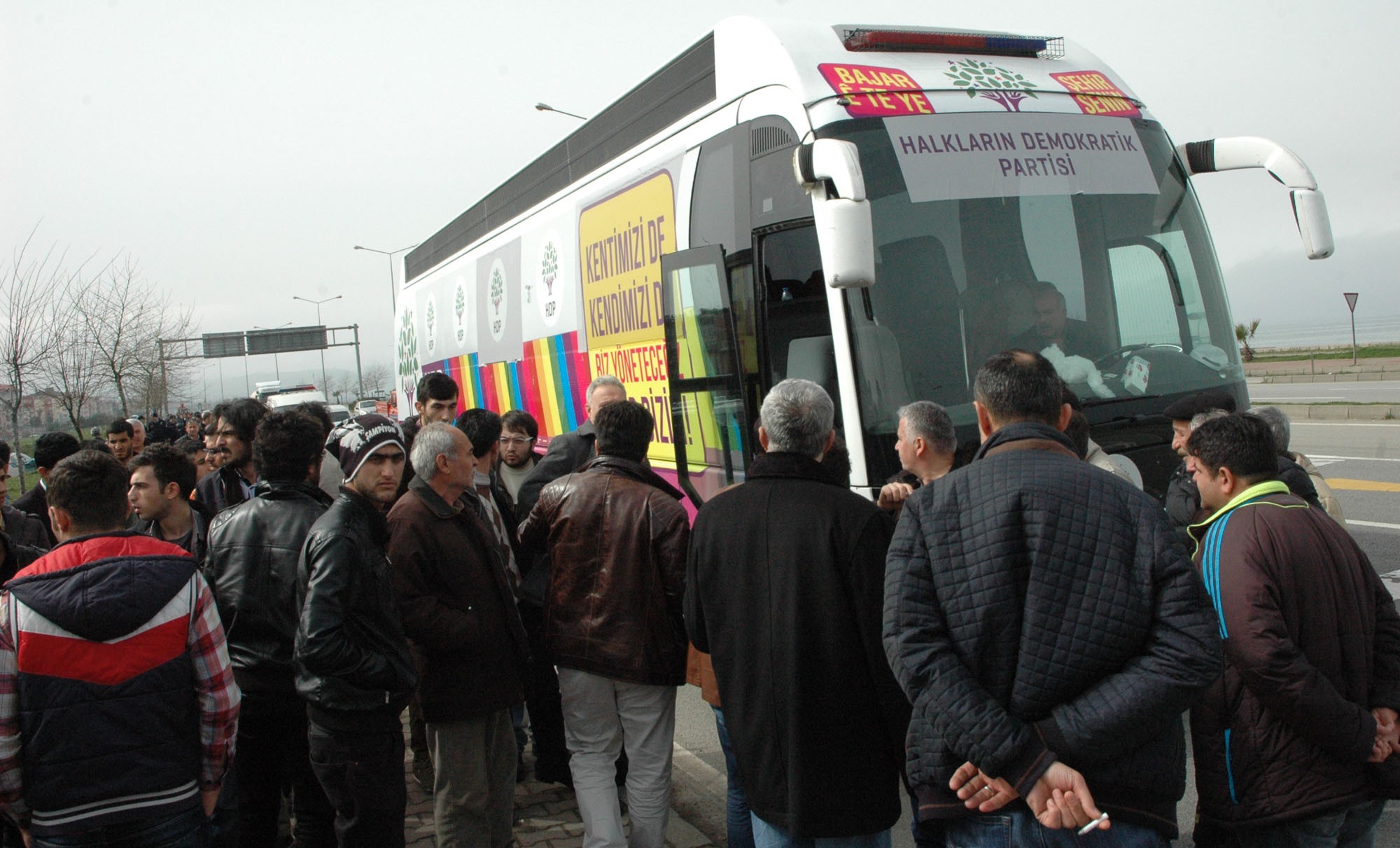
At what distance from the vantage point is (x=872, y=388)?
477cm

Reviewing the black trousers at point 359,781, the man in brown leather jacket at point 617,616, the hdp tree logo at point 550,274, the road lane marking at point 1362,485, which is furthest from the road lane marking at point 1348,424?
the black trousers at point 359,781

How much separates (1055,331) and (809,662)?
9.41 ft

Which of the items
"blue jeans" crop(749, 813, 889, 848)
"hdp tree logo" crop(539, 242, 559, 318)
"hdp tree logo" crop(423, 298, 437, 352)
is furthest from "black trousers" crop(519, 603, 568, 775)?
"hdp tree logo" crop(423, 298, 437, 352)

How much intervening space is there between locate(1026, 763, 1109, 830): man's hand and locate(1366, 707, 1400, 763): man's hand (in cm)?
105

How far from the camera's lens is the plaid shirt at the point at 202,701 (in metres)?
2.80

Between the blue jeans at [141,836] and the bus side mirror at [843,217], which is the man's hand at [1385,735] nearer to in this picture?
the bus side mirror at [843,217]

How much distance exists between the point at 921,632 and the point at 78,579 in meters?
2.29

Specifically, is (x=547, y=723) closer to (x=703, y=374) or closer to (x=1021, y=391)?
(x=703, y=374)

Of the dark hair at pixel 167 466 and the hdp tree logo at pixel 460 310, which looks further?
the hdp tree logo at pixel 460 310

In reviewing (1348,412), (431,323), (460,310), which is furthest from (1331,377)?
(460,310)

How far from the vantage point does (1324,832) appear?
2727mm

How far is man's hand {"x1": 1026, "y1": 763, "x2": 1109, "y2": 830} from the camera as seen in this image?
87.0 inches

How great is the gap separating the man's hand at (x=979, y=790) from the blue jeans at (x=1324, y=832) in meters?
1.00

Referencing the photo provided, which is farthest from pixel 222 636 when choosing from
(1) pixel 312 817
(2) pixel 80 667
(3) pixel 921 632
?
(3) pixel 921 632
